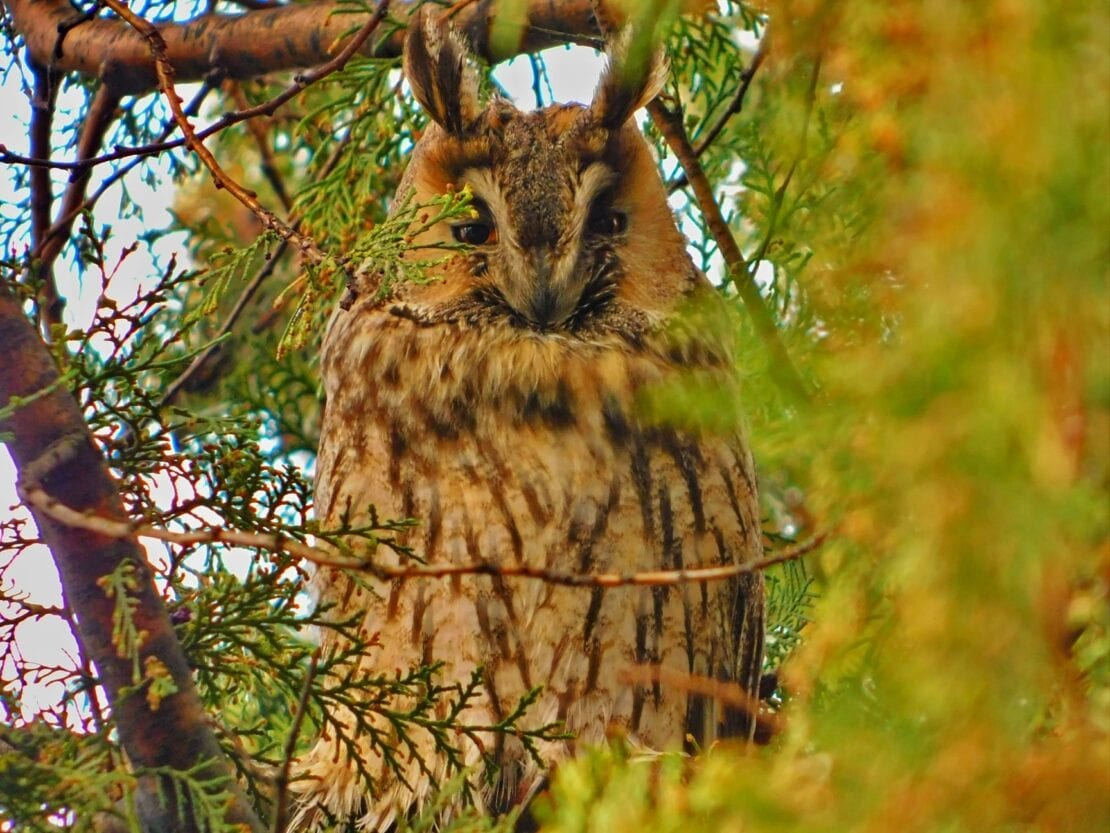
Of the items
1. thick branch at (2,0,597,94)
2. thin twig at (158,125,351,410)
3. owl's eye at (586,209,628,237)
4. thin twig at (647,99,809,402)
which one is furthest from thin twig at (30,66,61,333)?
thin twig at (647,99,809,402)

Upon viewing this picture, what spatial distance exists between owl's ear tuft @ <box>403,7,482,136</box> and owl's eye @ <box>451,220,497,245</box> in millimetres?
180

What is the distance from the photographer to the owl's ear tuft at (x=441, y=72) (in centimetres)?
262

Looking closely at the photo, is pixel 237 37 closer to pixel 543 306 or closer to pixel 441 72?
pixel 441 72

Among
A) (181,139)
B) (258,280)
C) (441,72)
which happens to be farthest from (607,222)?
(181,139)

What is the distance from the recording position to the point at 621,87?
103 inches

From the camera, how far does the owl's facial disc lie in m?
2.51

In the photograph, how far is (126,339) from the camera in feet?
6.10

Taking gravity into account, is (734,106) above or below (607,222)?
above

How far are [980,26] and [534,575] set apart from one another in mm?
724

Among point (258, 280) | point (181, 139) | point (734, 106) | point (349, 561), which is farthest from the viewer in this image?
point (258, 280)

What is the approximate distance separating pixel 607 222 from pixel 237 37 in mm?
978

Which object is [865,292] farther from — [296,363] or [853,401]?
[296,363]

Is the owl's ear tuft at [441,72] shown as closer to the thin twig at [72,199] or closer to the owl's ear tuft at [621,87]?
the owl's ear tuft at [621,87]

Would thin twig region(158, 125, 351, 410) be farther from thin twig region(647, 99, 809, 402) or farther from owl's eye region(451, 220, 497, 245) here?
thin twig region(647, 99, 809, 402)
